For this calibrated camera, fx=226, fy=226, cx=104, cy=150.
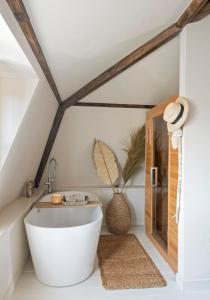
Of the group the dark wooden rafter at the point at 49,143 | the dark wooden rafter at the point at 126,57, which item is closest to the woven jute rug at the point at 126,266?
the dark wooden rafter at the point at 49,143

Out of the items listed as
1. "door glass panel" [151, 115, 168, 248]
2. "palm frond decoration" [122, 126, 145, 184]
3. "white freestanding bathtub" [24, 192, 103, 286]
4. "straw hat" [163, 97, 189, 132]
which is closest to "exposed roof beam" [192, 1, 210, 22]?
"straw hat" [163, 97, 189, 132]

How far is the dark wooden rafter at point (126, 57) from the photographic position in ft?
6.60

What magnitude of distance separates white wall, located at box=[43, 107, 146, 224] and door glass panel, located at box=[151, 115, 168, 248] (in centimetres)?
81

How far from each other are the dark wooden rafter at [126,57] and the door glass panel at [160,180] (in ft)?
3.09

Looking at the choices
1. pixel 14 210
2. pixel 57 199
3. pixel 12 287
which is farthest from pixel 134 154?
pixel 12 287

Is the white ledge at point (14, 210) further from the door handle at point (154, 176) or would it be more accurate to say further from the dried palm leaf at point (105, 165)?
the door handle at point (154, 176)

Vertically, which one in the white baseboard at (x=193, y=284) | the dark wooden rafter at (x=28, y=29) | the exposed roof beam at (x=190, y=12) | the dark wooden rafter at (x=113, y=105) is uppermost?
the exposed roof beam at (x=190, y=12)

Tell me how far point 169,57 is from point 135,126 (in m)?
1.57

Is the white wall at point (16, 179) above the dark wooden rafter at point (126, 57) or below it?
below

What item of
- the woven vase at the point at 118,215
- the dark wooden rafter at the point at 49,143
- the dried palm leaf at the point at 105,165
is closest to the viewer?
the woven vase at the point at 118,215

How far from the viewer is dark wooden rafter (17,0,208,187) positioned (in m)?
2.01

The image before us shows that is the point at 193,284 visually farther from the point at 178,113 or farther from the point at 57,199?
the point at 57,199

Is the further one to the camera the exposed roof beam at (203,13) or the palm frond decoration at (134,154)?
the palm frond decoration at (134,154)

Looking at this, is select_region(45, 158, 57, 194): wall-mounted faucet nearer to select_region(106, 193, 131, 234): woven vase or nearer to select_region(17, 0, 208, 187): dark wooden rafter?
select_region(17, 0, 208, 187): dark wooden rafter
